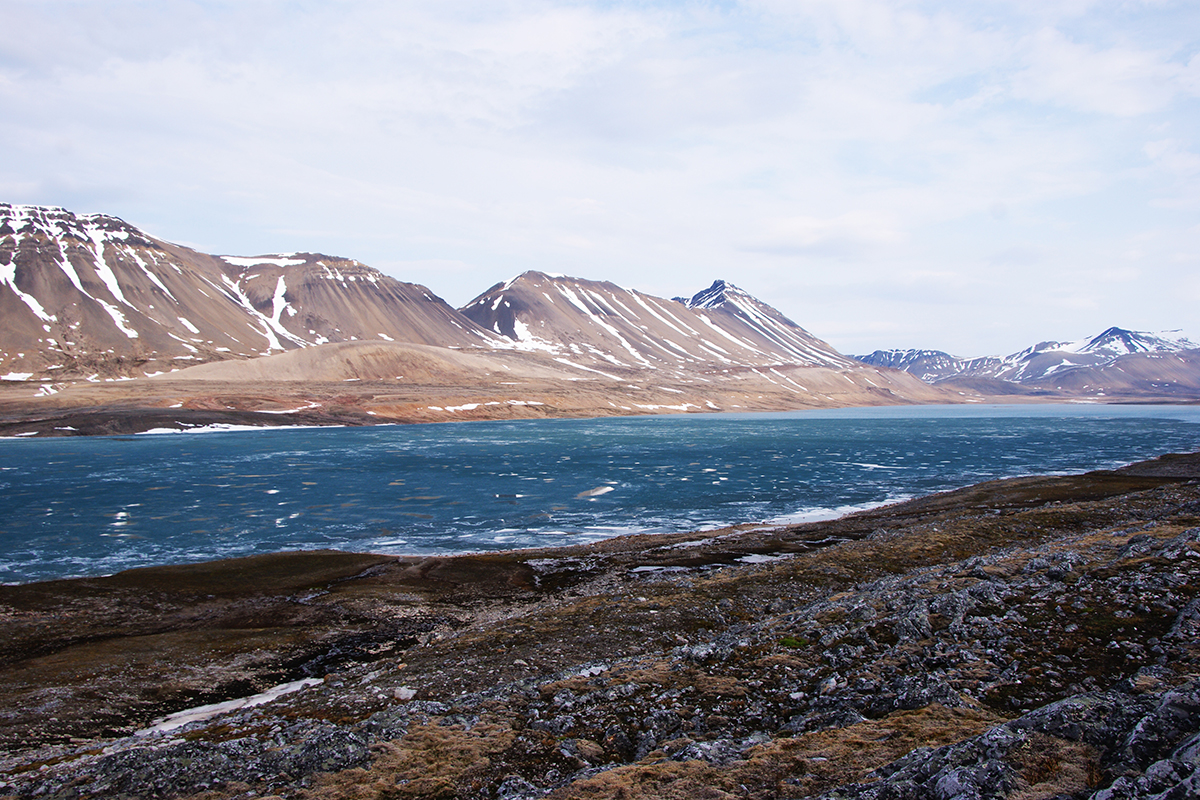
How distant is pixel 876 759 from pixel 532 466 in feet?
195

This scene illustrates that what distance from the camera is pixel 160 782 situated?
372 inches

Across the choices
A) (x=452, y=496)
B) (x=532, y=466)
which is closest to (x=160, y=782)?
(x=452, y=496)

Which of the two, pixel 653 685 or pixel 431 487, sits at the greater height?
pixel 653 685

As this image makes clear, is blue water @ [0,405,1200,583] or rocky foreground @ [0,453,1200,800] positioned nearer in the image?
rocky foreground @ [0,453,1200,800]

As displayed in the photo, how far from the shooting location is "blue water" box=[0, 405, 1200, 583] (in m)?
34.4

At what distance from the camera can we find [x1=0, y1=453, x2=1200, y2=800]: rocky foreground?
25.0 feet

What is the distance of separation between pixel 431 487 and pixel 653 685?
144ft

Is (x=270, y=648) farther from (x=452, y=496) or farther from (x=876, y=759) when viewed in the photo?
(x=452, y=496)

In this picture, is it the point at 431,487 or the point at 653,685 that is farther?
the point at 431,487

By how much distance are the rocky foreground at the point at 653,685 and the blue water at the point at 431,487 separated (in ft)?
39.9

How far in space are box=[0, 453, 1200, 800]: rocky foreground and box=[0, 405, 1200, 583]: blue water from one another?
12.2 m

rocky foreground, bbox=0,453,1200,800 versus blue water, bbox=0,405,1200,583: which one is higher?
rocky foreground, bbox=0,453,1200,800

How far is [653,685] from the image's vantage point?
11.6 meters

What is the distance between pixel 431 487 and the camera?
5300 cm
